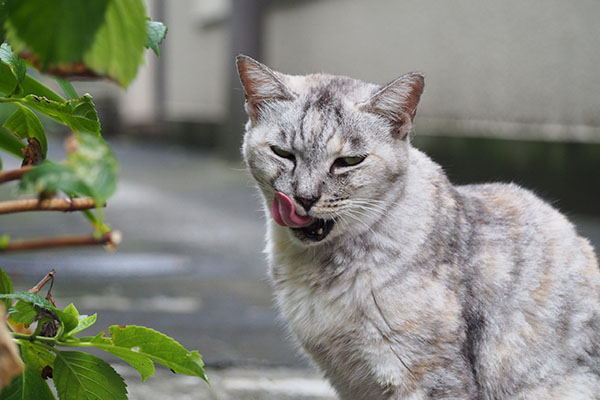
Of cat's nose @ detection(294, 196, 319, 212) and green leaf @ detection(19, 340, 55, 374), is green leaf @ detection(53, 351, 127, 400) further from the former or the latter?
cat's nose @ detection(294, 196, 319, 212)

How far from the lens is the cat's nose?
2.12 meters

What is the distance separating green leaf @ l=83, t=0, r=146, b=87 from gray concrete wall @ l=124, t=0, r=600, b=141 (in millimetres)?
6111

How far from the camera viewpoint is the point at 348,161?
2.23 meters

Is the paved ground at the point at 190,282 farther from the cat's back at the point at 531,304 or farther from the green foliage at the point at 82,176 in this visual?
the green foliage at the point at 82,176

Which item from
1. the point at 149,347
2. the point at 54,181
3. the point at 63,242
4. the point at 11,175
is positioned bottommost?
the point at 149,347

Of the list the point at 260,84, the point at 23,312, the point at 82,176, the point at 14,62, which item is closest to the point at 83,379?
the point at 23,312

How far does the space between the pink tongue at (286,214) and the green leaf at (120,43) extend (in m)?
1.36

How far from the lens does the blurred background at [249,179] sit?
377 centimetres

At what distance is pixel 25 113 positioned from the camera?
131 centimetres

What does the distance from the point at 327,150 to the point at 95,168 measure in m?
1.52

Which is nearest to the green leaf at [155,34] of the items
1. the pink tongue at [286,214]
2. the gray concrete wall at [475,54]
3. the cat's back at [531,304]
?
the pink tongue at [286,214]

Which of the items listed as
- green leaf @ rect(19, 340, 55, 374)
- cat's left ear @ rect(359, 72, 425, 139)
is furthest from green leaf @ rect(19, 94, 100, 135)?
cat's left ear @ rect(359, 72, 425, 139)

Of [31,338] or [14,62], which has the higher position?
[14,62]

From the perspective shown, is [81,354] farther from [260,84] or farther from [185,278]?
[185,278]
